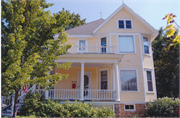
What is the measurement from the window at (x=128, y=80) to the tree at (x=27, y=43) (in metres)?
6.26

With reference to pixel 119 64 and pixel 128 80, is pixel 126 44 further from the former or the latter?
pixel 128 80

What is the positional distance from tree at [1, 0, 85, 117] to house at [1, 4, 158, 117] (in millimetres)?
4143

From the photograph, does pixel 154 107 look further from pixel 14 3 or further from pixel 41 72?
pixel 14 3

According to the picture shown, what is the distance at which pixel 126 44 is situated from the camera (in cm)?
1334

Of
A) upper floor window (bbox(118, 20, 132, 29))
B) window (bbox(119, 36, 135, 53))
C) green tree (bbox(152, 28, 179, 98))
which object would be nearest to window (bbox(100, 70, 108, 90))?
window (bbox(119, 36, 135, 53))

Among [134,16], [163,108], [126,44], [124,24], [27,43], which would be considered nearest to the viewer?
[27,43]

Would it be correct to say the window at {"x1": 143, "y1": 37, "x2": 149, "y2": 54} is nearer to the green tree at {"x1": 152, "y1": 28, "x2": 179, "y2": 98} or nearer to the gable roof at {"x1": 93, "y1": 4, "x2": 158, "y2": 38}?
the gable roof at {"x1": 93, "y1": 4, "x2": 158, "y2": 38}

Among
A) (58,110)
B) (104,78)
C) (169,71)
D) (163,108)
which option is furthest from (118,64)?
(169,71)

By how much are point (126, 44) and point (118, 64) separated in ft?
6.55

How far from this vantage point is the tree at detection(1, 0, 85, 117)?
18.4ft

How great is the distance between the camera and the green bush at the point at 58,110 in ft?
27.3

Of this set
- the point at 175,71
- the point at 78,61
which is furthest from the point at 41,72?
the point at 175,71

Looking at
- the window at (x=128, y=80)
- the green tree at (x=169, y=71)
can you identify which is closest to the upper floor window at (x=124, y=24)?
the window at (x=128, y=80)

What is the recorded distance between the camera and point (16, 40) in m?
5.80
